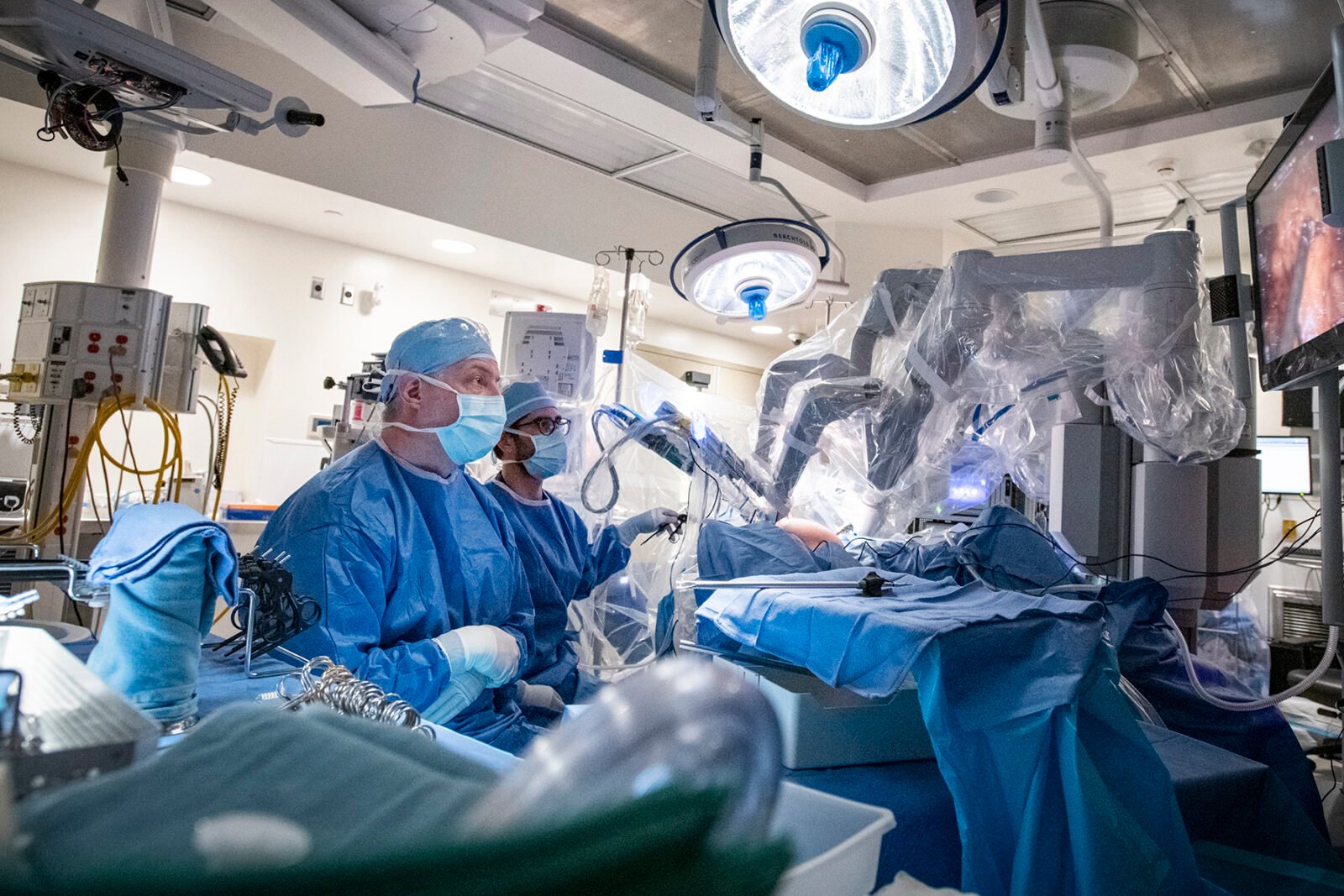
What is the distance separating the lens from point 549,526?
2.60 meters

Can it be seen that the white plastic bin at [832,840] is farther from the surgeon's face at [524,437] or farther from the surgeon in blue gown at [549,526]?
the surgeon's face at [524,437]

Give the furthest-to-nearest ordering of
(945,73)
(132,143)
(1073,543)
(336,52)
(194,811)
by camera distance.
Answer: (132,143), (336,52), (1073,543), (945,73), (194,811)

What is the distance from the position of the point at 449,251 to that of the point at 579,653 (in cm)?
340

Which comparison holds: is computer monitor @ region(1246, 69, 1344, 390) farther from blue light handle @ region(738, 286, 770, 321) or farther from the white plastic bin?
the white plastic bin

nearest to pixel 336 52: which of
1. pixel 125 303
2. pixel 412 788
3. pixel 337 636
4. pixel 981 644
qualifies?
pixel 125 303

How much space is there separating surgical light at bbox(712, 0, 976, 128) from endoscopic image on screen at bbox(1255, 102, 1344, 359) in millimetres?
699

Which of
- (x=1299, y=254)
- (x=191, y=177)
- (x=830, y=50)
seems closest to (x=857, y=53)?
(x=830, y=50)

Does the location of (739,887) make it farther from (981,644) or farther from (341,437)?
(341,437)

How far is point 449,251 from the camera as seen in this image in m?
5.21

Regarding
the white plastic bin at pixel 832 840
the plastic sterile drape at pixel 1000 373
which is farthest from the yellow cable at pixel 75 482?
the white plastic bin at pixel 832 840

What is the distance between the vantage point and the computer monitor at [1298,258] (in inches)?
59.2

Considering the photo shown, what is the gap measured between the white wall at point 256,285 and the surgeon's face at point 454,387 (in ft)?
6.00

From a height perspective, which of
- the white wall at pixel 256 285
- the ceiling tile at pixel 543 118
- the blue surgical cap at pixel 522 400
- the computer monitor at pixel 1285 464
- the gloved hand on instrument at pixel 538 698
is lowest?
the gloved hand on instrument at pixel 538 698

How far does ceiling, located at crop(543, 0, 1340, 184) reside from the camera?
2971mm
